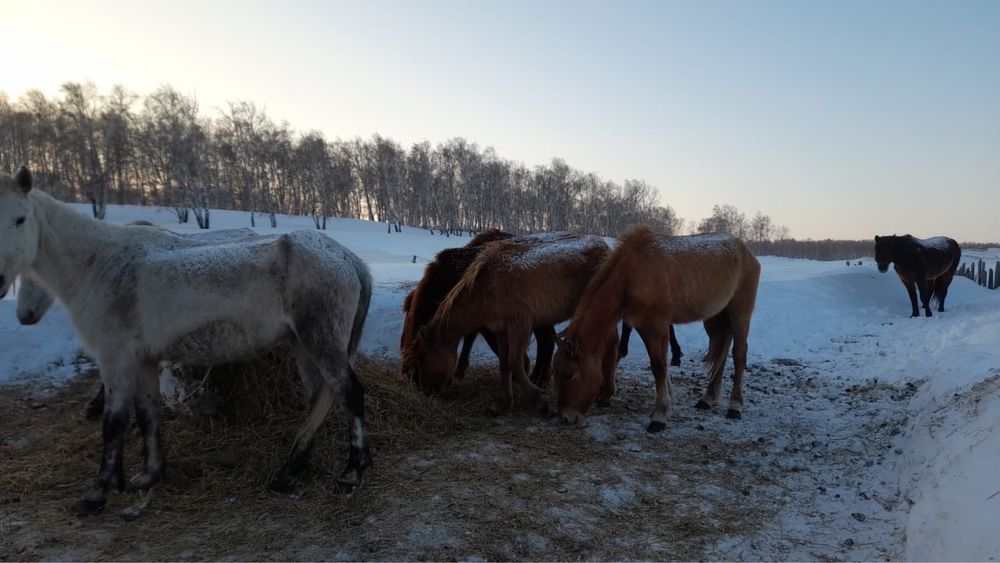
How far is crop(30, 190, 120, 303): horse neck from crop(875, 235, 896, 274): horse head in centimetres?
1735

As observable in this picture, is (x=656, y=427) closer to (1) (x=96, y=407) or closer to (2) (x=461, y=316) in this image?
(2) (x=461, y=316)

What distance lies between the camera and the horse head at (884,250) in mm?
13812

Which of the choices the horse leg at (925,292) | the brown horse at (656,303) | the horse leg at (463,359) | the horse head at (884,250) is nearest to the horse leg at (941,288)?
the horse leg at (925,292)

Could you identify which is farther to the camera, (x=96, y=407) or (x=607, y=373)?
(x=607, y=373)

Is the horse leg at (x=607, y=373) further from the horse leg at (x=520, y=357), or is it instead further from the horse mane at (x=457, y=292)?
the horse mane at (x=457, y=292)

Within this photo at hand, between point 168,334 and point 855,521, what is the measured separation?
4.86 meters

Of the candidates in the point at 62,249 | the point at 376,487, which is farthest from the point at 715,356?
the point at 62,249

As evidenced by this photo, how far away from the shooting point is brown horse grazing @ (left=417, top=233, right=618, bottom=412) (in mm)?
5512

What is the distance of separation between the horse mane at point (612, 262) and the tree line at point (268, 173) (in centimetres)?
3394

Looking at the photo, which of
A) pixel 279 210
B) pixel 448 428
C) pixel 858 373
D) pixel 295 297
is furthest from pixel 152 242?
pixel 279 210

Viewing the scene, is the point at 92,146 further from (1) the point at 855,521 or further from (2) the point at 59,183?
(1) the point at 855,521

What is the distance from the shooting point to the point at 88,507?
123 inches

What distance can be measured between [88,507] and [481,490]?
2557 millimetres

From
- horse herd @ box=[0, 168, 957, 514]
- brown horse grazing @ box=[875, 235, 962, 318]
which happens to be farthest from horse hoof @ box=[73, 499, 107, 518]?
brown horse grazing @ box=[875, 235, 962, 318]
